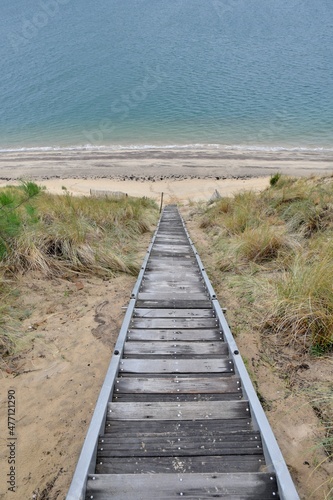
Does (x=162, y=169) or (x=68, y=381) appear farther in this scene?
(x=162, y=169)

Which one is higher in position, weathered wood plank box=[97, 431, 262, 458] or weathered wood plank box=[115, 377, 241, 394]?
weathered wood plank box=[97, 431, 262, 458]

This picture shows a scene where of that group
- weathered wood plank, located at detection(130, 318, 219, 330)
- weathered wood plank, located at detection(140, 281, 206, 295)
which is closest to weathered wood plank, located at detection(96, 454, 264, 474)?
weathered wood plank, located at detection(130, 318, 219, 330)

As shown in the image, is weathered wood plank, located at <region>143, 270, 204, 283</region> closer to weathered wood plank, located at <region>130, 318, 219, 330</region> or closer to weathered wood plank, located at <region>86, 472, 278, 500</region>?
weathered wood plank, located at <region>130, 318, 219, 330</region>

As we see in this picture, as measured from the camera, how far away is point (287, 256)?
220 inches

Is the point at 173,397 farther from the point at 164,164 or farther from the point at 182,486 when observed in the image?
the point at 164,164

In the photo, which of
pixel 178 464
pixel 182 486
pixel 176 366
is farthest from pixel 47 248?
pixel 182 486

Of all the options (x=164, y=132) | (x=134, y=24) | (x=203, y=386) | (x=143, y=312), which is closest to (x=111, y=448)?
(x=203, y=386)

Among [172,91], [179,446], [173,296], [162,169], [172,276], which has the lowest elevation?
[162,169]

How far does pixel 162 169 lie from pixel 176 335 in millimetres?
23628

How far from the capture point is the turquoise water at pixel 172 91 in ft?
117

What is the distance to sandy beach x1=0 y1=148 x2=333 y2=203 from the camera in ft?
72.7

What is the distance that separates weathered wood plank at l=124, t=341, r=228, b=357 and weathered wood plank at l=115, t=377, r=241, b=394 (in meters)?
0.44

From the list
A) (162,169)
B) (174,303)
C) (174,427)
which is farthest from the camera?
(162,169)

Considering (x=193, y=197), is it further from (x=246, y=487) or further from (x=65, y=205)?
(x=246, y=487)
